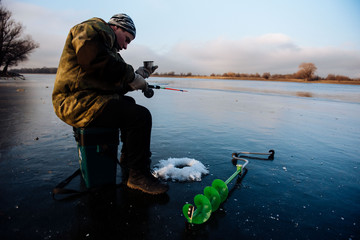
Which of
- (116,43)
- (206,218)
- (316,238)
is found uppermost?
(116,43)

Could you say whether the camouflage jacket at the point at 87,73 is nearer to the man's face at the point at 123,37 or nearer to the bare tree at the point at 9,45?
the man's face at the point at 123,37

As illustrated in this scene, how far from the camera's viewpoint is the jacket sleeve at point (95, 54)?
6.57ft

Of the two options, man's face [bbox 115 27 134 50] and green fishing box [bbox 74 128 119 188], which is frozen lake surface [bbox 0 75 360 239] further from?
man's face [bbox 115 27 134 50]

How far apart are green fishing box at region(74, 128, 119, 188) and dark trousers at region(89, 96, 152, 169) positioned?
124 mm

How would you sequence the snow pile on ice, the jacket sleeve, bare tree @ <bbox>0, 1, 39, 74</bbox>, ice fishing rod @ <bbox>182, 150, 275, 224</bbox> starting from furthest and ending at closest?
bare tree @ <bbox>0, 1, 39, 74</bbox>
the snow pile on ice
the jacket sleeve
ice fishing rod @ <bbox>182, 150, 275, 224</bbox>

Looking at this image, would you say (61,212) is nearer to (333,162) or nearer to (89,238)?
(89,238)

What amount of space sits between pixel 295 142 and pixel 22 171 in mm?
5176

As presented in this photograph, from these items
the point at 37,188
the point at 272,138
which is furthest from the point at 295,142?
the point at 37,188

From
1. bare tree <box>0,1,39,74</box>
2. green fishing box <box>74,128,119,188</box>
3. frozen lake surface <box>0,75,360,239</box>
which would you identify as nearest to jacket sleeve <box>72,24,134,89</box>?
green fishing box <box>74,128,119,188</box>

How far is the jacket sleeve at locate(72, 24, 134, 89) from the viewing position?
78.9 inches

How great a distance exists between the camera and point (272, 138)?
5176 mm

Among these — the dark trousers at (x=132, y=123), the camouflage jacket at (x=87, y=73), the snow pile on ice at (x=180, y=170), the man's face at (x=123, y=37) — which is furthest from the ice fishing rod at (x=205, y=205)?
the man's face at (x=123, y=37)

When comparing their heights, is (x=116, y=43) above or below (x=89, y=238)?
above

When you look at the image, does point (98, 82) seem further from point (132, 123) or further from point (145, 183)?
point (145, 183)
